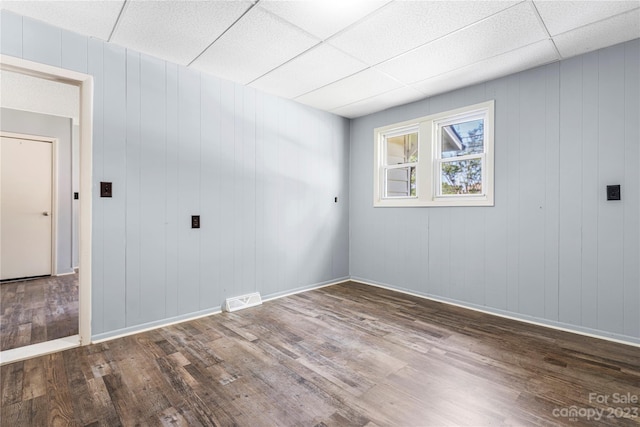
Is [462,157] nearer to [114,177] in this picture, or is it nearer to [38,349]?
[114,177]

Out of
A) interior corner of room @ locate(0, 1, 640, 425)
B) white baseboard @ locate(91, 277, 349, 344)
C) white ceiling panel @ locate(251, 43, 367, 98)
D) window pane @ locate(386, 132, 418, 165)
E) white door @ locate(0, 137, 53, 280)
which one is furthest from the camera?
white door @ locate(0, 137, 53, 280)

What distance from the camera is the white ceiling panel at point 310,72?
2.80m

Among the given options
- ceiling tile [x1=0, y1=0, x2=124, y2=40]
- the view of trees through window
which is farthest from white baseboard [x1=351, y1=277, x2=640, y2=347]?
ceiling tile [x1=0, y1=0, x2=124, y2=40]

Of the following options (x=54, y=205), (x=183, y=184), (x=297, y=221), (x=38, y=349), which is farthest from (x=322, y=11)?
(x=54, y=205)

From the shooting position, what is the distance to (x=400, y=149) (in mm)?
4547

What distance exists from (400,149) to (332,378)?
343cm

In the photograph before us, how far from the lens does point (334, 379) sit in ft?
6.68

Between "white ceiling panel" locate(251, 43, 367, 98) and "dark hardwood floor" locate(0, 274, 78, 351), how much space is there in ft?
10.3

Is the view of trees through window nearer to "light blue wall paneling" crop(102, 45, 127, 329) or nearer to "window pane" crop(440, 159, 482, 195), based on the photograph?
"window pane" crop(440, 159, 482, 195)

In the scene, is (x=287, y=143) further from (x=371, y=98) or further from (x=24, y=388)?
(x=24, y=388)

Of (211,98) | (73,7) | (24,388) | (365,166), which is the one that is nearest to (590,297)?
(365,166)

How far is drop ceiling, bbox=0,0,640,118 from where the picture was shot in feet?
7.00

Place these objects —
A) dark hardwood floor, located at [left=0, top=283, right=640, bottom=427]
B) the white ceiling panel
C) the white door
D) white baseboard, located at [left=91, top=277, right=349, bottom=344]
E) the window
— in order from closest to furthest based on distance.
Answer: dark hardwood floor, located at [left=0, top=283, right=640, bottom=427]
white baseboard, located at [left=91, top=277, right=349, bottom=344]
the white ceiling panel
the window
the white door

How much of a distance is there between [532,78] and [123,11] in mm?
3653
